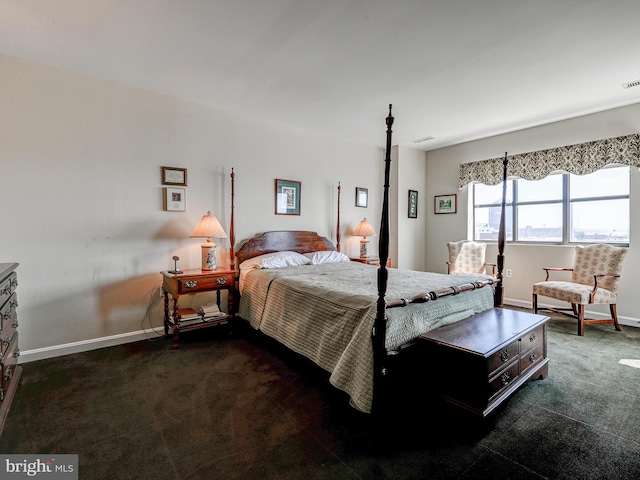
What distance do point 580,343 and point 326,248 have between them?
300cm

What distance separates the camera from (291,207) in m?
4.37

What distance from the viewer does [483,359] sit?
175cm

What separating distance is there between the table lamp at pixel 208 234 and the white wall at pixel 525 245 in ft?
12.7

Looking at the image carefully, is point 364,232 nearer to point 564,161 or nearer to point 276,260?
point 276,260

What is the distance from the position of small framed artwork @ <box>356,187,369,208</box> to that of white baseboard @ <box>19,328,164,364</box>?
3.28 meters

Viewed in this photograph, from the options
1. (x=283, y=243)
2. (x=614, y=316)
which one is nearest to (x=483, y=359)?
(x=283, y=243)

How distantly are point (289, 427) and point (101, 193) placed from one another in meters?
2.75

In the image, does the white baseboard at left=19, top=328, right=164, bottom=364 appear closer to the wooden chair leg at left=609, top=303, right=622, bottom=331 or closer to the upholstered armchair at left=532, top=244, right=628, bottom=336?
the upholstered armchair at left=532, top=244, right=628, bottom=336

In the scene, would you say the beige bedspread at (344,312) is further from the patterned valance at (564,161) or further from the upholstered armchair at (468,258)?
the patterned valance at (564,161)

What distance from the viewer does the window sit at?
390cm

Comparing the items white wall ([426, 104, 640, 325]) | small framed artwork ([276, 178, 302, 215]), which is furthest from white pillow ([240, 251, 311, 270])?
white wall ([426, 104, 640, 325])

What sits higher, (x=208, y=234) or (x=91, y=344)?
(x=208, y=234)

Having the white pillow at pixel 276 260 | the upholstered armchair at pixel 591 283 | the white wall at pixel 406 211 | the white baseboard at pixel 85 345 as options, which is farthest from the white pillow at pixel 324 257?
the upholstered armchair at pixel 591 283

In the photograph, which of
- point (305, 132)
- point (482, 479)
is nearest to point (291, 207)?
point (305, 132)
